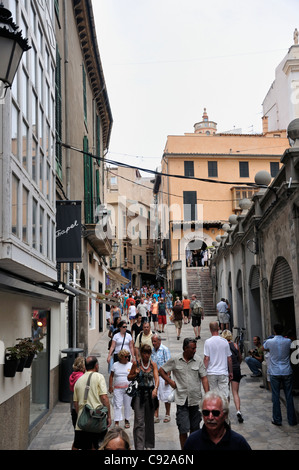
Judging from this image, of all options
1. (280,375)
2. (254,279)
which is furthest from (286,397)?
(254,279)

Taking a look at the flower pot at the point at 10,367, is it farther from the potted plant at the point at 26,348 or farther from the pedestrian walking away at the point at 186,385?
the pedestrian walking away at the point at 186,385

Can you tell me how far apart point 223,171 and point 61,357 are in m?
39.0

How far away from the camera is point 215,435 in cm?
399

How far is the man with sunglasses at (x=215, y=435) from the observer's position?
395 cm

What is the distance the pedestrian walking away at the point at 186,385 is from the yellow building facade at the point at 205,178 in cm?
3897

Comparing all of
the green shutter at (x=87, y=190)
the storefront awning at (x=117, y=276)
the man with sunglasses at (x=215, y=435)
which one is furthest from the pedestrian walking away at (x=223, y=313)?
the man with sunglasses at (x=215, y=435)

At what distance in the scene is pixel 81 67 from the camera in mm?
20422

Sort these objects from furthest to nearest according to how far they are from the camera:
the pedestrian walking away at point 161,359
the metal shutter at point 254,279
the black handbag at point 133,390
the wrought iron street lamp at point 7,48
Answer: the metal shutter at point 254,279 → the pedestrian walking away at point 161,359 → the black handbag at point 133,390 → the wrought iron street lamp at point 7,48

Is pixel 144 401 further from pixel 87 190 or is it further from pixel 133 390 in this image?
pixel 87 190

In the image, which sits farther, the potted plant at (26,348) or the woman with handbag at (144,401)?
the woman with handbag at (144,401)

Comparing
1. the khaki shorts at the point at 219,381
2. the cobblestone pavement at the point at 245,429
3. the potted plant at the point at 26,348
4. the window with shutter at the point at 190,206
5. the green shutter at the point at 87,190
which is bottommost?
the cobblestone pavement at the point at 245,429

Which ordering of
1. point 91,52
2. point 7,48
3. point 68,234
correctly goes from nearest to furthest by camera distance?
point 7,48, point 68,234, point 91,52

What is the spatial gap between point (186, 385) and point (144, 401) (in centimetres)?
75

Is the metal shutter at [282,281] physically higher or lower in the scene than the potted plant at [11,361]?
higher
